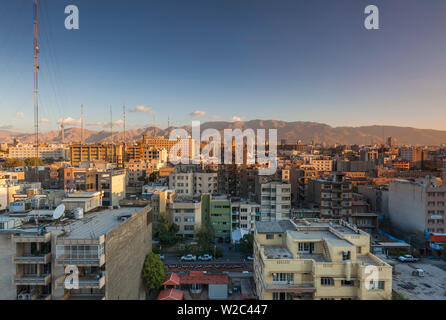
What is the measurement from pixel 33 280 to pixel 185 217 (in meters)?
9.94

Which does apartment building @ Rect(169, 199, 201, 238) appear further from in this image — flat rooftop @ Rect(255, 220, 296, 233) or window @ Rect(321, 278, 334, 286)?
window @ Rect(321, 278, 334, 286)

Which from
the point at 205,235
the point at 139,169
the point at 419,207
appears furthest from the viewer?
the point at 139,169

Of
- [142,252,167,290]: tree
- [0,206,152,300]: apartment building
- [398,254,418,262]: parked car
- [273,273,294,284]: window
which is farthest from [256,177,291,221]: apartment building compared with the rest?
[0,206,152,300]: apartment building

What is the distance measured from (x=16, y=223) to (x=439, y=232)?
19.1 meters

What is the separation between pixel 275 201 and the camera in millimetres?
15836

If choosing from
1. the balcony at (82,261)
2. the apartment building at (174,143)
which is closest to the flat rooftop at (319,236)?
the balcony at (82,261)

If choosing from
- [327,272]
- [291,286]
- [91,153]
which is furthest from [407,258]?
[91,153]

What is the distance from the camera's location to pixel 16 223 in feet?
24.0

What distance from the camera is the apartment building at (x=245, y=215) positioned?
52.9 feet

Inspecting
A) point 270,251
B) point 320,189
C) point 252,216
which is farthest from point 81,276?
point 320,189

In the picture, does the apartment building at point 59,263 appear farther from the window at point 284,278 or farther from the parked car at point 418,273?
the parked car at point 418,273

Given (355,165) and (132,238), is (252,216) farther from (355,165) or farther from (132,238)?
(355,165)

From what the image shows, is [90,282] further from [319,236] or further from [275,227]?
[319,236]

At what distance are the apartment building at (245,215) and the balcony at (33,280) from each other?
11.0 m
